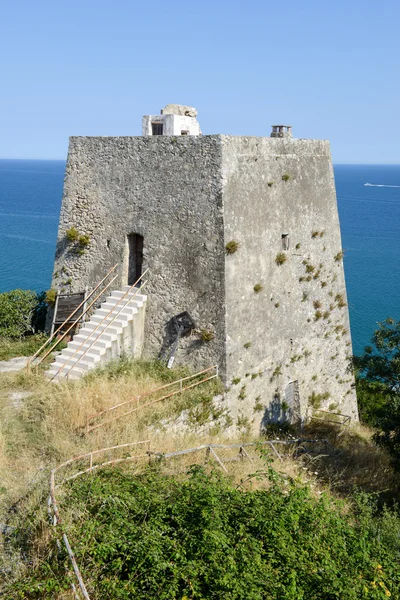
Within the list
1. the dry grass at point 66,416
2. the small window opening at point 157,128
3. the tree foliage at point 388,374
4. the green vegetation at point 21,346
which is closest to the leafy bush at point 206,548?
the dry grass at point 66,416

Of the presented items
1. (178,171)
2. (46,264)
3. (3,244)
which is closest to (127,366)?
(178,171)

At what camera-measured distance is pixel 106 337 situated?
16.8 metres

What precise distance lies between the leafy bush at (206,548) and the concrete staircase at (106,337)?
Answer: 18.8 feet

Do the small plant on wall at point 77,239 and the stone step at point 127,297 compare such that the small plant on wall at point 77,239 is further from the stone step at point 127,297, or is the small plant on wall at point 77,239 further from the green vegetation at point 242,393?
the green vegetation at point 242,393

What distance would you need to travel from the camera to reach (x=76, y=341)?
17125 mm

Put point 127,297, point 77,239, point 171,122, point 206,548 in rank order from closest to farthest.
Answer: point 206,548
point 127,297
point 77,239
point 171,122

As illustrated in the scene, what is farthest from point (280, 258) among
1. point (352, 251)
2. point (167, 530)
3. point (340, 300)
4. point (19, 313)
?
point (352, 251)

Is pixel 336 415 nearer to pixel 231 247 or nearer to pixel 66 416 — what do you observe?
pixel 231 247

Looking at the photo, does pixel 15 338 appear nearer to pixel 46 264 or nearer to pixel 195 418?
pixel 195 418

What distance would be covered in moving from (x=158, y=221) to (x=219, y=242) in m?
2.04

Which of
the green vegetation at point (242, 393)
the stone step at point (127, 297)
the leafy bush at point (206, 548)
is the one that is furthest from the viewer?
the stone step at point (127, 297)

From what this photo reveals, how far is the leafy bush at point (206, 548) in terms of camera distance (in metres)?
8.09

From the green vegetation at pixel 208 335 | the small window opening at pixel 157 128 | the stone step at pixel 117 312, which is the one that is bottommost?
the green vegetation at pixel 208 335

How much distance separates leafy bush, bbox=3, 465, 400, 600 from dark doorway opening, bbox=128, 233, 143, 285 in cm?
851
